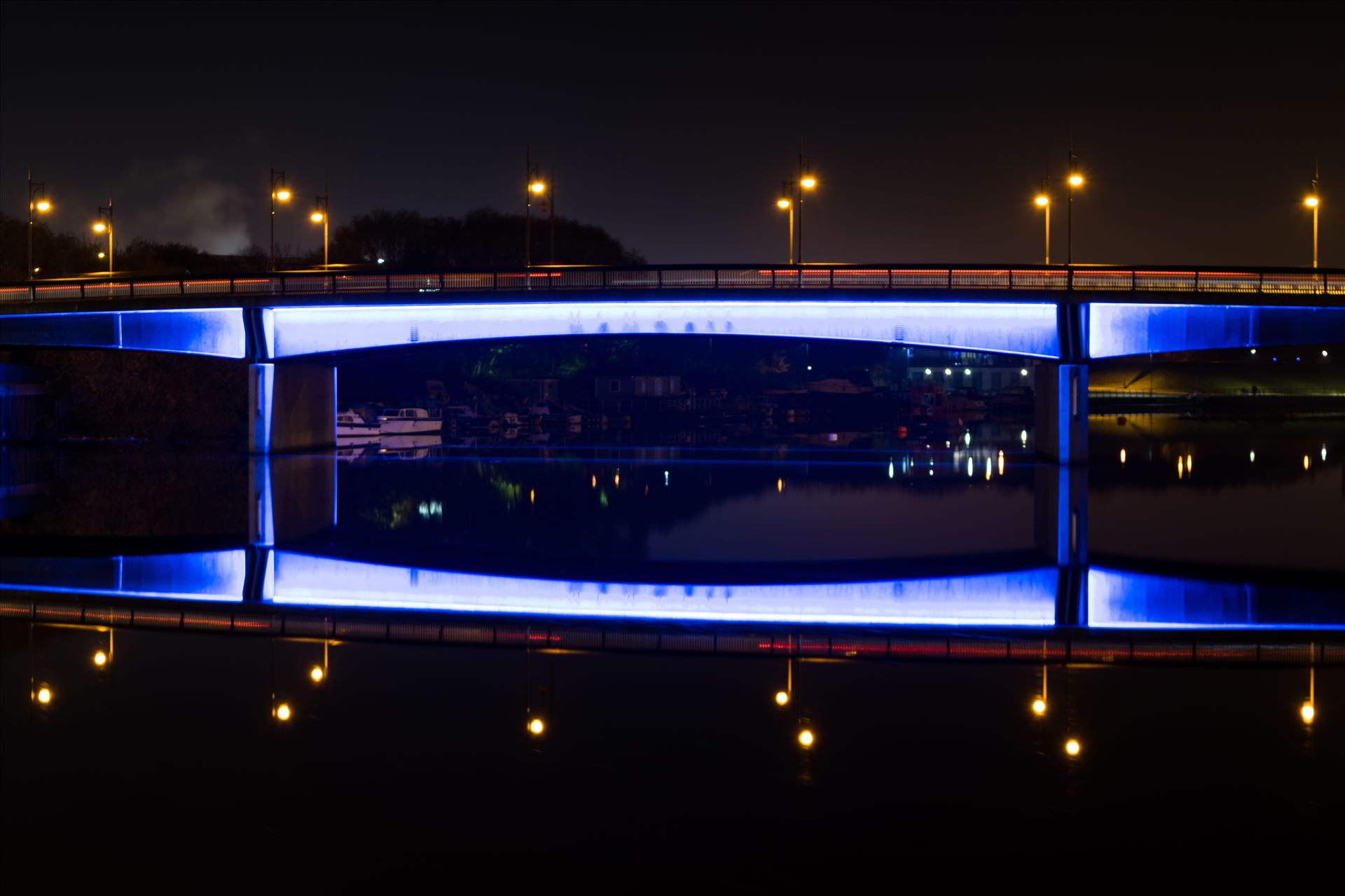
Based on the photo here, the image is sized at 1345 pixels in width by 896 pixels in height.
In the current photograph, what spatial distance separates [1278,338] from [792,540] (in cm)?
2692

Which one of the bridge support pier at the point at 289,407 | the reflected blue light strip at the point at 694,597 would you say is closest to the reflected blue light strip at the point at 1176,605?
the reflected blue light strip at the point at 694,597

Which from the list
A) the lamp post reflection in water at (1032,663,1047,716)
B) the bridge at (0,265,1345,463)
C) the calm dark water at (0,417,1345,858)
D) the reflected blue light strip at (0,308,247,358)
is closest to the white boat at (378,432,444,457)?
the bridge at (0,265,1345,463)

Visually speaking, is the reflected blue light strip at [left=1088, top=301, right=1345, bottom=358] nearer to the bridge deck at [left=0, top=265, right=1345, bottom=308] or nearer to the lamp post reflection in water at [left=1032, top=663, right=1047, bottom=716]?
the bridge deck at [left=0, top=265, right=1345, bottom=308]

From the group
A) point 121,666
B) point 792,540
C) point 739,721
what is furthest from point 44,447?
point 739,721

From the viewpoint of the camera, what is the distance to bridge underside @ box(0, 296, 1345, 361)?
4516 centimetres

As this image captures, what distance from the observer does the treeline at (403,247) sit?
92.8 m

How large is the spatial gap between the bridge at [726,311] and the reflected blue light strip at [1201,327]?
0.05 m

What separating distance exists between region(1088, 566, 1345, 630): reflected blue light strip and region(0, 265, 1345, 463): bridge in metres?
24.5

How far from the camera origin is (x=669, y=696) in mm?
12023

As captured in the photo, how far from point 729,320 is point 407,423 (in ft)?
121

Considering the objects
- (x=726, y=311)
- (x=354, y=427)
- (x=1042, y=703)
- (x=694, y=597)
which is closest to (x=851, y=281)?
(x=726, y=311)

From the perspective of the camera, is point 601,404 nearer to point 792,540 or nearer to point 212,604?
point 792,540

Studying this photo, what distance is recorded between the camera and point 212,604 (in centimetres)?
1752

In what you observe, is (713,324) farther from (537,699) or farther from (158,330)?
(537,699)
